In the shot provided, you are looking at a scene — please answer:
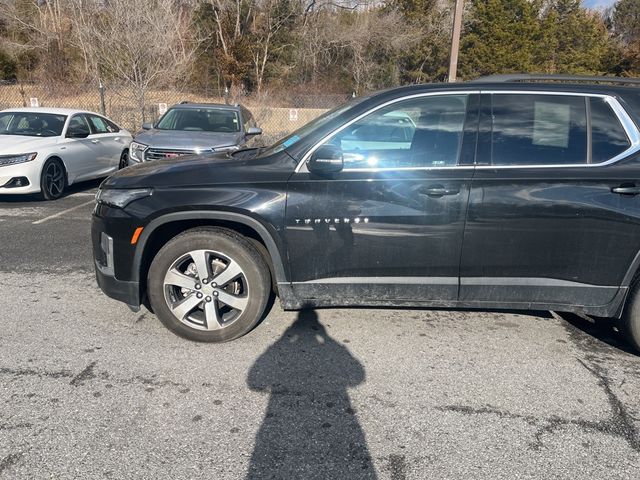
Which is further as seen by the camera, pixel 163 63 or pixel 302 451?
pixel 163 63

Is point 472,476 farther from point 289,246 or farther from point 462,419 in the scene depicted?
point 289,246

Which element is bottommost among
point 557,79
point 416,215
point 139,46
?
point 416,215

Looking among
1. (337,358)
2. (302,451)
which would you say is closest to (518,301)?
(337,358)

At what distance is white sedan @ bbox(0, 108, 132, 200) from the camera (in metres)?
7.79

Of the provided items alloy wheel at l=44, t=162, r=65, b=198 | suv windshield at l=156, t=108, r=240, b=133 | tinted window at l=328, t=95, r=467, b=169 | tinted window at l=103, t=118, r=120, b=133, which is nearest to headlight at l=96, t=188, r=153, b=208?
tinted window at l=328, t=95, r=467, b=169

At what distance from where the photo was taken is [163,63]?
2173 centimetres

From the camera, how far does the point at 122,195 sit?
11.7 feet

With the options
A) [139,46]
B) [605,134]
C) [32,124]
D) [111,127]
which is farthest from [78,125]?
[139,46]

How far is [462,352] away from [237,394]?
162cm

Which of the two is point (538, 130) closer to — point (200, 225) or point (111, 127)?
point (200, 225)

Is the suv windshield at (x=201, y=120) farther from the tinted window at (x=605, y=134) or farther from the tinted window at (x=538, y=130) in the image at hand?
the tinted window at (x=605, y=134)

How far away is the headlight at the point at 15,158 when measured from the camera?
25.2 feet

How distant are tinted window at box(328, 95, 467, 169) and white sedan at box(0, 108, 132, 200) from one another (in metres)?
6.38

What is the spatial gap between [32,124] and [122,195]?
6.68 metres
